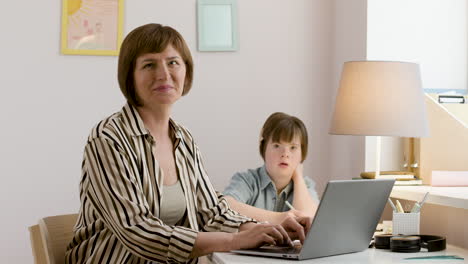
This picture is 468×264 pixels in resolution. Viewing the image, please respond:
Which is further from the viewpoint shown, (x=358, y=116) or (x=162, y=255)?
(x=358, y=116)

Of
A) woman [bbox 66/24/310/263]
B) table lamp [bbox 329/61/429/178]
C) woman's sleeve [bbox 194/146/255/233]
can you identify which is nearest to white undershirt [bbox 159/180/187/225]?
woman [bbox 66/24/310/263]

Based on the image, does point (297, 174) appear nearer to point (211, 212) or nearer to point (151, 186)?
point (211, 212)

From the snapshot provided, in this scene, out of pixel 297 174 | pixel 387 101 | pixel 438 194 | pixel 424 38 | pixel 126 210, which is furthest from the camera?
pixel 424 38

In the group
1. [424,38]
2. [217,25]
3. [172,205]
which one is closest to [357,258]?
[172,205]

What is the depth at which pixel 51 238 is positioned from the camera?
6.28 feet

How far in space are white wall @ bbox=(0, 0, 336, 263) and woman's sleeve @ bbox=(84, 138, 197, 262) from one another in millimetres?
1377

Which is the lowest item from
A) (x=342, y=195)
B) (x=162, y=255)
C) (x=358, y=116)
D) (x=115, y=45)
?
(x=162, y=255)

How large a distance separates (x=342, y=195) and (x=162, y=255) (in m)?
0.45

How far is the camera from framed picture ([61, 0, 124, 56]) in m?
3.11

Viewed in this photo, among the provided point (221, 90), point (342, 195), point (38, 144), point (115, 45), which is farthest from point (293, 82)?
point (342, 195)

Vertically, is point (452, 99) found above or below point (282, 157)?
above

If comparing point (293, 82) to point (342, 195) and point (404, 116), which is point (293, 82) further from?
point (342, 195)

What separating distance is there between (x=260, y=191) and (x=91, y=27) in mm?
1053

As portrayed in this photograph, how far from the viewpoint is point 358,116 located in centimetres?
246
